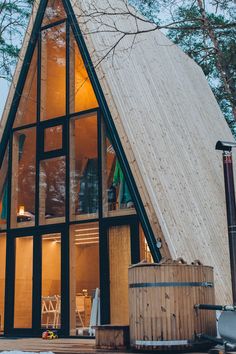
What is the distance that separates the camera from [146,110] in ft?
30.6

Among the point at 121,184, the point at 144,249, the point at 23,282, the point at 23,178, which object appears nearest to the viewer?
the point at 144,249

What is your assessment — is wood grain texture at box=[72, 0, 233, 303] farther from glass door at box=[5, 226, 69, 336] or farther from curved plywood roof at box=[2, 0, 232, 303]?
glass door at box=[5, 226, 69, 336]

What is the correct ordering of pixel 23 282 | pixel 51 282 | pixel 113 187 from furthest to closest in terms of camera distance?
pixel 23 282
pixel 51 282
pixel 113 187

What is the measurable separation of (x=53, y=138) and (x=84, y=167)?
38.4 inches

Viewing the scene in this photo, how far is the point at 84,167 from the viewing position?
8.95 m

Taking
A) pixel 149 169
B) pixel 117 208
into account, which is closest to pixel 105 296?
pixel 117 208

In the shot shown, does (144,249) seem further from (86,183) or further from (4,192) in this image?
(4,192)

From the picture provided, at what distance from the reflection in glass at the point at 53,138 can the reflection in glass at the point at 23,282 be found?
1734 millimetres

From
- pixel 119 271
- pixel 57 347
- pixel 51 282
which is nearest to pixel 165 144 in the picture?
pixel 119 271

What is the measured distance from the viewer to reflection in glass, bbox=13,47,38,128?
9891mm

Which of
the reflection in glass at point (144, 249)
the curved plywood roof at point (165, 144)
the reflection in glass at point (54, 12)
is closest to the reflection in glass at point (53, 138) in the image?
the curved plywood roof at point (165, 144)

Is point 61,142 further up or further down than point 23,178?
further up

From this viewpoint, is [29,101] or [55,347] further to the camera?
[29,101]

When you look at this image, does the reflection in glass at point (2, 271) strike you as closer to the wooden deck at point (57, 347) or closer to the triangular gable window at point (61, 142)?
the triangular gable window at point (61, 142)
